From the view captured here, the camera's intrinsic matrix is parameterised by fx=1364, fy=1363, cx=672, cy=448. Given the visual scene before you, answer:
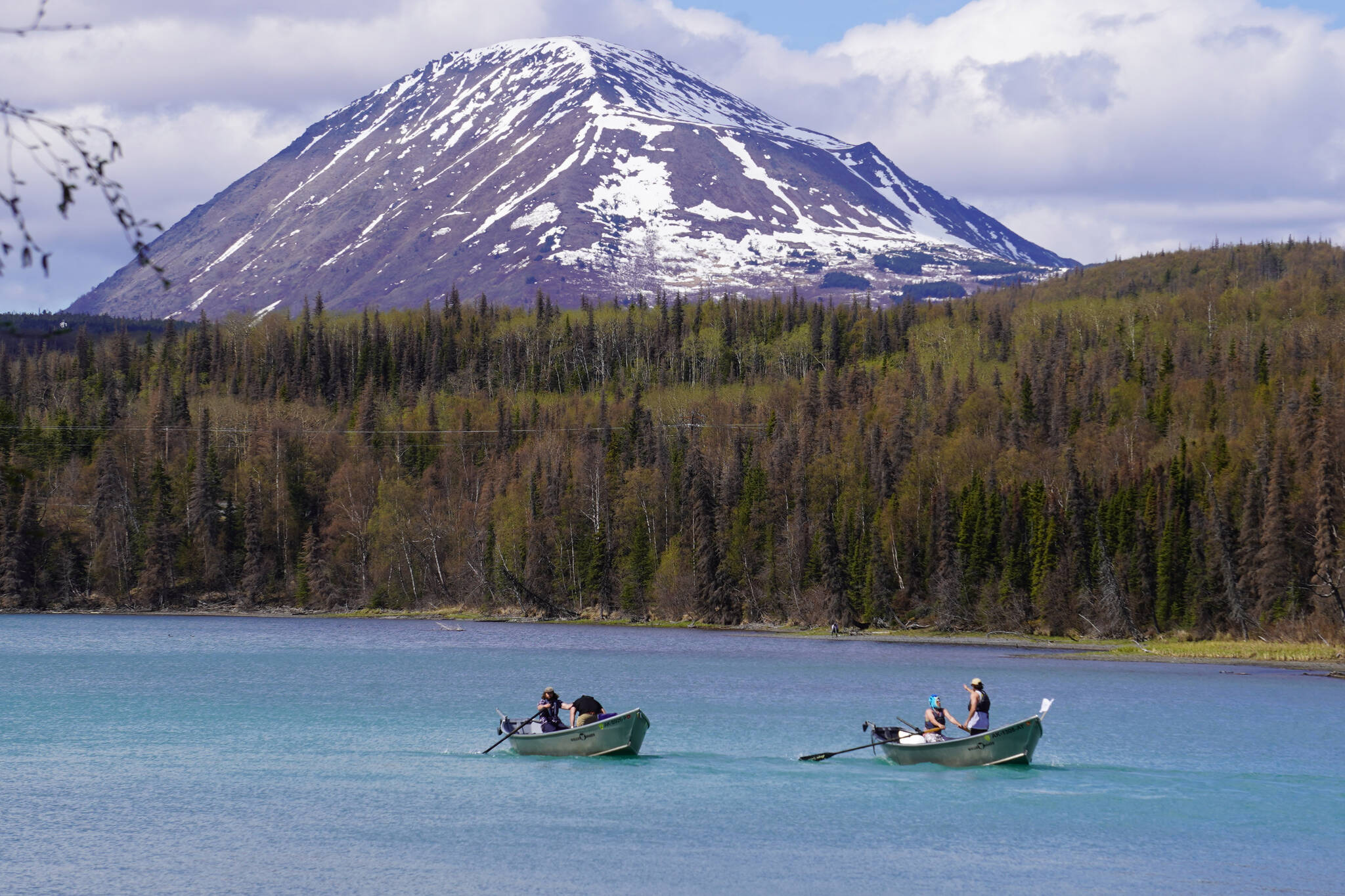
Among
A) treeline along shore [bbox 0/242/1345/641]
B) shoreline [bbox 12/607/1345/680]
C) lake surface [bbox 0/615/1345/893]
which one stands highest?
treeline along shore [bbox 0/242/1345/641]

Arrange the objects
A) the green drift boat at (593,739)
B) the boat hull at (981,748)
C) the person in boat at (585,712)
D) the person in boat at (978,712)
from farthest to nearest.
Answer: the person in boat at (585,712), the green drift boat at (593,739), the person in boat at (978,712), the boat hull at (981,748)

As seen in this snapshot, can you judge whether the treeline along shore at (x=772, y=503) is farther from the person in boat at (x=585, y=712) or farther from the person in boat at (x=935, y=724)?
the person in boat at (x=585, y=712)

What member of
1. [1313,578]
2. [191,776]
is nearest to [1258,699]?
[1313,578]

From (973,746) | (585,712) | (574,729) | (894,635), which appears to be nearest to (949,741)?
(973,746)

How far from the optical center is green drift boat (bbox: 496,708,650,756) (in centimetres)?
4425

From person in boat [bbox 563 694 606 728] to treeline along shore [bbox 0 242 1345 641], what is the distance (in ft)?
248

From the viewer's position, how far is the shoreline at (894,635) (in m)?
94.3

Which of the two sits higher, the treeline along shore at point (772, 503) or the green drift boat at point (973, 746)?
the treeline along shore at point (772, 503)

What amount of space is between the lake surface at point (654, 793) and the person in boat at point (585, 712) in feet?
4.50

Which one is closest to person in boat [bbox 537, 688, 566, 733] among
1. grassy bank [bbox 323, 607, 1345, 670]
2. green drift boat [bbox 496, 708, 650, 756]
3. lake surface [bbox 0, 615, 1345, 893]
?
green drift boat [bbox 496, 708, 650, 756]

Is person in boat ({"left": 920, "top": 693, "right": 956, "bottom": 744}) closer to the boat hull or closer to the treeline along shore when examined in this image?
the boat hull

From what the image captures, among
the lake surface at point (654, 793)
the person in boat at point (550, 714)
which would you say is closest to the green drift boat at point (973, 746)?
the lake surface at point (654, 793)

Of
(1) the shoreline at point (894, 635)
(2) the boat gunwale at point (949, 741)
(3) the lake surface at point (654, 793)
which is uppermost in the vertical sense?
(2) the boat gunwale at point (949, 741)

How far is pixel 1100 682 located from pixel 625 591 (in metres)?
75.8
